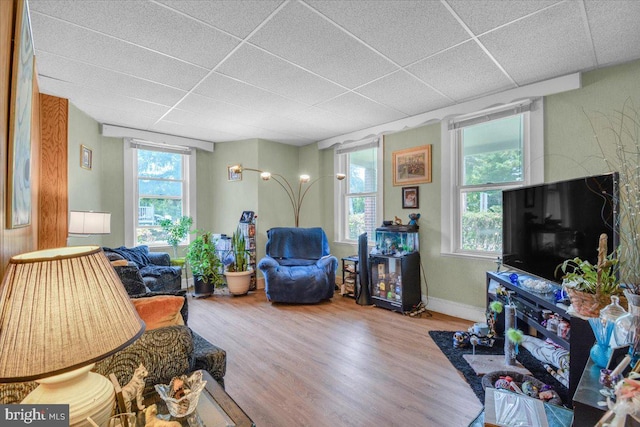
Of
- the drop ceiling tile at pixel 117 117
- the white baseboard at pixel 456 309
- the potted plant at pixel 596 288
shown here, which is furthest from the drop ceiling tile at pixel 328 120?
the potted plant at pixel 596 288

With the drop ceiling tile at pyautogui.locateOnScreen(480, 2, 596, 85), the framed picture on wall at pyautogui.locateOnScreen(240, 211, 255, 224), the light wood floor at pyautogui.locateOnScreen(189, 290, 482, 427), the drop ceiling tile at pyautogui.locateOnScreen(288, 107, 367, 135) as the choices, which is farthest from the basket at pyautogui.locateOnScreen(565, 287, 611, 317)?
the framed picture on wall at pyautogui.locateOnScreen(240, 211, 255, 224)

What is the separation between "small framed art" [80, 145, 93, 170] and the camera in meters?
3.55

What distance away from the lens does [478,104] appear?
3100 mm

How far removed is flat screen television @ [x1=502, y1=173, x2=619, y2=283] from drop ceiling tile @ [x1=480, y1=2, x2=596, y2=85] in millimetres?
983

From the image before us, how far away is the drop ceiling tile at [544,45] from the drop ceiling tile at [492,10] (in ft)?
0.28

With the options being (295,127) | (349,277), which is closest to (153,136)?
(295,127)

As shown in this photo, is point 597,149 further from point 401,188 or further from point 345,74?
point 345,74

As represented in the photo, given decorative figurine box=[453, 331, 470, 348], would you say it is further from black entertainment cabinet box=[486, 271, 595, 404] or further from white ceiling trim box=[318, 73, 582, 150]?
white ceiling trim box=[318, 73, 582, 150]

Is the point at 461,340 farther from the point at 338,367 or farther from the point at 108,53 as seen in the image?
the point at 108,53

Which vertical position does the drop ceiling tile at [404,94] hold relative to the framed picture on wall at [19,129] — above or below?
above

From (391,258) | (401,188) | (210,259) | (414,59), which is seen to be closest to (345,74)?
(414,59)

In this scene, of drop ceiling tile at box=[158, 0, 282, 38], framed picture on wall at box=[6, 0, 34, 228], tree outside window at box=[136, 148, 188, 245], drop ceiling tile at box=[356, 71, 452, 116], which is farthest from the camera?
tree outside window at box=[136, 148, 188, 245]

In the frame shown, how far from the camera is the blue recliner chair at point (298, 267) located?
3.82 metres

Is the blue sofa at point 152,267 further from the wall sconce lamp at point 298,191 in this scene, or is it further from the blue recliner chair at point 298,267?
the wall sconce lamp at point 298,191
